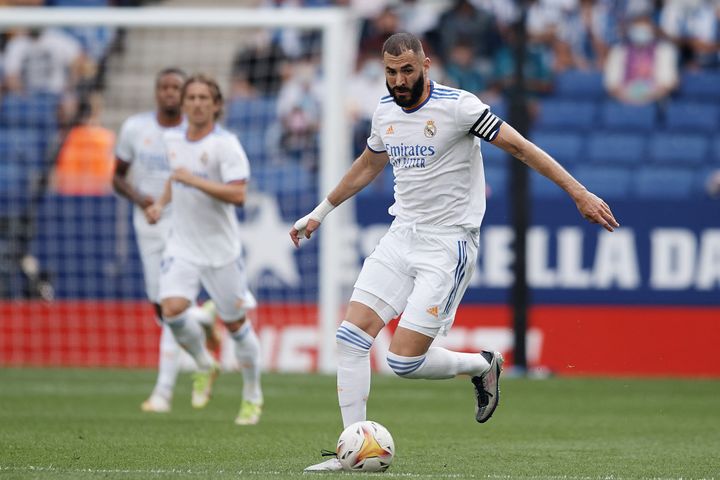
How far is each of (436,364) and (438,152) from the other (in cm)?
113

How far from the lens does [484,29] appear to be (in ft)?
63.2

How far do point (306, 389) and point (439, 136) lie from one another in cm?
635

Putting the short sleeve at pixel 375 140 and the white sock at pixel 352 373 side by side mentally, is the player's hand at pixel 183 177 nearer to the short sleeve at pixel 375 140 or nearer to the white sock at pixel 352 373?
the short sleeve at pixel 375 140

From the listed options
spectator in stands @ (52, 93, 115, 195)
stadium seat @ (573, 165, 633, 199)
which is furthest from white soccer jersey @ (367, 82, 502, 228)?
stadium seat @ (573, 165, 633, 199)

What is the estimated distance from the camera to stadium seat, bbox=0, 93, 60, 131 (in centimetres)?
1645

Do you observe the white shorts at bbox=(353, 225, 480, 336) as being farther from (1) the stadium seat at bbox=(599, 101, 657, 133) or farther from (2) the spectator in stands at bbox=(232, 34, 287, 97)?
(1) the stadium seat at bbox=(599, 101, 657, 133)

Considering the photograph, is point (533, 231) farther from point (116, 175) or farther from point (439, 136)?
point (439, 136)

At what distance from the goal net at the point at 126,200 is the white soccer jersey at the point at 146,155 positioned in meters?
3.14

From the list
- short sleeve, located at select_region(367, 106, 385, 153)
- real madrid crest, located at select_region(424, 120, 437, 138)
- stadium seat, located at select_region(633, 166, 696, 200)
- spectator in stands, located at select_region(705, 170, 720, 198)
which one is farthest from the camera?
stadium seat, located at select_region(633, 166, 696, 200)

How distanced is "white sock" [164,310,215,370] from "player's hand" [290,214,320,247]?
2.53 meters

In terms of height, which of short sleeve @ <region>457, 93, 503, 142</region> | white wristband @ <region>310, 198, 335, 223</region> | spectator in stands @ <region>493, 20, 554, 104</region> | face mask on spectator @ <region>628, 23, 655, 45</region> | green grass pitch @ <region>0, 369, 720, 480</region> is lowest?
green grass pitch @ <region>0, 369, 720, 480</region>

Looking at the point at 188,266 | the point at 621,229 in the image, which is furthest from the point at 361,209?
the point at 188,266

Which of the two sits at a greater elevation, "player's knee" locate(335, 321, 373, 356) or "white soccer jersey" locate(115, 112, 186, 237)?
"white soccer jersey" locate(115, 112, 186, 237)

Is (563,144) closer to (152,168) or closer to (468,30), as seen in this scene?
(468,30)
